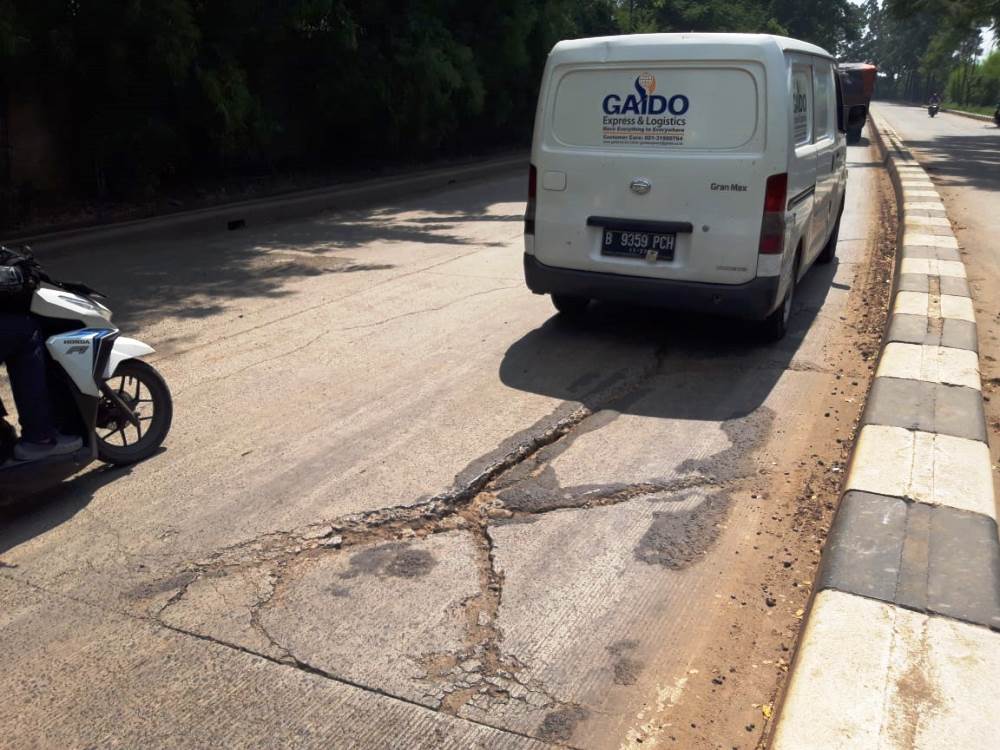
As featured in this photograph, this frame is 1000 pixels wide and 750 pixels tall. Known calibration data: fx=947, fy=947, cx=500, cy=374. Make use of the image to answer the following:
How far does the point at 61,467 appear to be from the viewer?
421cm

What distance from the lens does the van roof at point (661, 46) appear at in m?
5.96

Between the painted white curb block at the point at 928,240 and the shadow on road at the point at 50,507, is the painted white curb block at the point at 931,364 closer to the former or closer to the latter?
the painted white curb block at the point at 928,240

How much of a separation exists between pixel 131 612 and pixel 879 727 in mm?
2495

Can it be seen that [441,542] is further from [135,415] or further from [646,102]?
[646,102]

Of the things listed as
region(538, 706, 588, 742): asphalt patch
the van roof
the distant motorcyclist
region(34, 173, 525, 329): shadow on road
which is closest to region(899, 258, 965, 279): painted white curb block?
the van roof

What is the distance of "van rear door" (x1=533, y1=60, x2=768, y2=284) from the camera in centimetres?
602

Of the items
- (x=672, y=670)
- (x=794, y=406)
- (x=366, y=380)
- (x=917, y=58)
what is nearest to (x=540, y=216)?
(x=366, y=380)

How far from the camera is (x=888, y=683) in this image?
2836 mm

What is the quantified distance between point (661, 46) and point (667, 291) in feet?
5.21

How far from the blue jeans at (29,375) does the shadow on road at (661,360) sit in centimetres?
272

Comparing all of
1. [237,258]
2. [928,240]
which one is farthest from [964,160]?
[237,258]

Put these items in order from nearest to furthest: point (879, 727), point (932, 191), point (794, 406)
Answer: point (879, 727), point (794, 406), point (932, 191)

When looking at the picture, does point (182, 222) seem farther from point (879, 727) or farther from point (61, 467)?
point (879, 727)

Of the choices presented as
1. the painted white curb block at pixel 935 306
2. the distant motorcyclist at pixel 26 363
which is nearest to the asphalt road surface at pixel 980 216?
the painted white curb block at pixel 935 306
